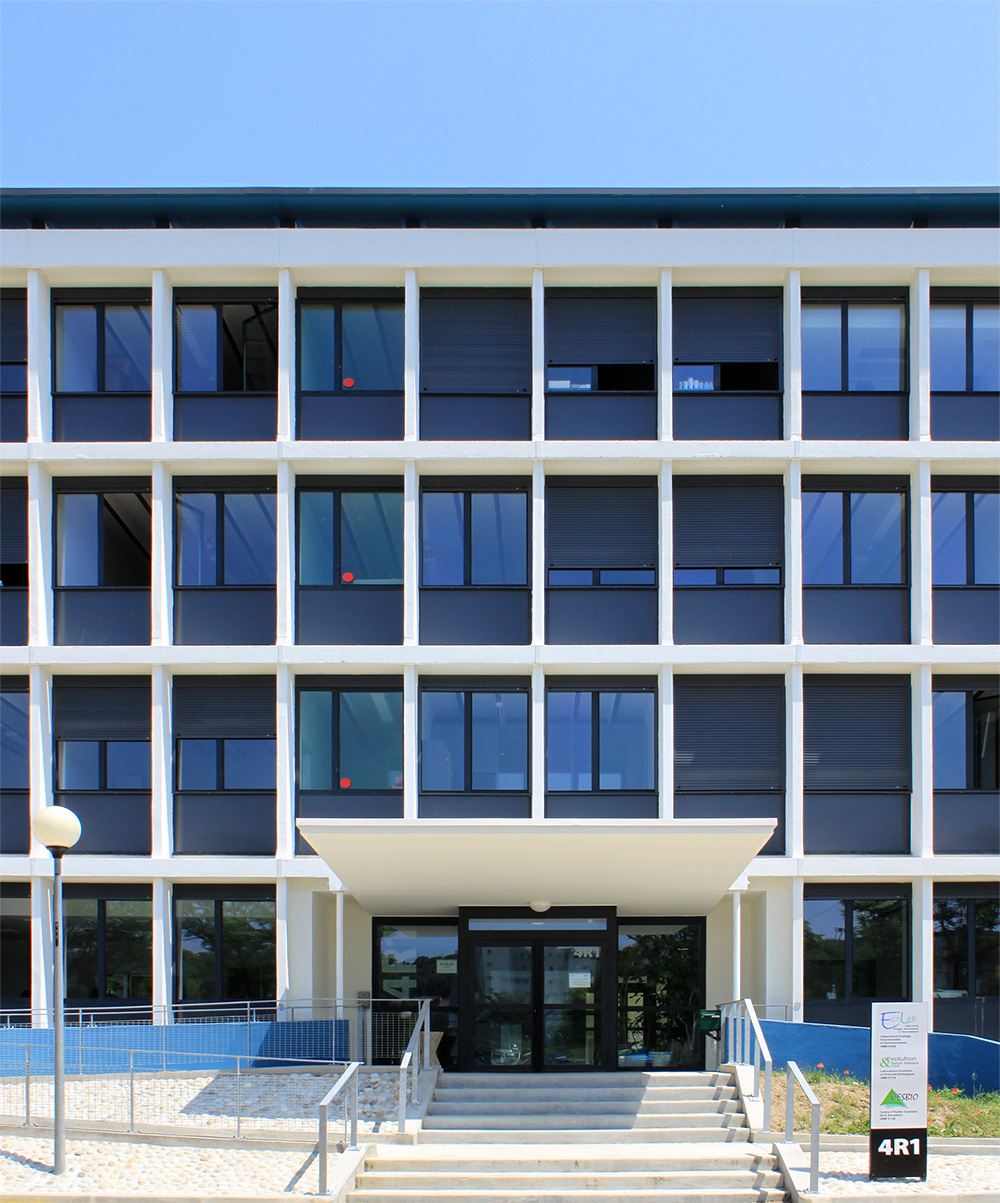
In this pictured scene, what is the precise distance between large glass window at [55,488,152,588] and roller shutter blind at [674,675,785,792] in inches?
338

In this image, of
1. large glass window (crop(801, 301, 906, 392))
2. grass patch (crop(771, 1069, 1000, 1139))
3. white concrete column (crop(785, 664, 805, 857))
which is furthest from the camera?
large glass window (crop(801, 301, 906, 392))

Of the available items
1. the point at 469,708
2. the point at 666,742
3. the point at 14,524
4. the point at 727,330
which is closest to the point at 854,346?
the point at 727,330

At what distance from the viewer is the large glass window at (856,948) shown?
1488cm

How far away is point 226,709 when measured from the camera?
15.5 meters

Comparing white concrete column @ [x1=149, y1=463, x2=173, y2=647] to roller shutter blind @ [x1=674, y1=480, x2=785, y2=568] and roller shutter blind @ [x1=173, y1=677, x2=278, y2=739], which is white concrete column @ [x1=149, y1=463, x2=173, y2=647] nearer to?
roller shutter blind @ [x1=173, y1=677, x2=278, y2=739]

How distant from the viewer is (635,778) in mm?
15195

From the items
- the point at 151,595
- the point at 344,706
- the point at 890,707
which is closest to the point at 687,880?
the point at 890,707

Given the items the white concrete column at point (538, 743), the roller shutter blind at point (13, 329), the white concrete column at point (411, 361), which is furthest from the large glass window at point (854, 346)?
the roller shutter blind at point (13, 329)

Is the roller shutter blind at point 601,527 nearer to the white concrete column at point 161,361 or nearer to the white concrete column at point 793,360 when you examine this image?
the white concrete column at point 793,360

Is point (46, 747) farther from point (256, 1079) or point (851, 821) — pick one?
point (851, 821)

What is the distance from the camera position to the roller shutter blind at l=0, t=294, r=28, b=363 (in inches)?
637

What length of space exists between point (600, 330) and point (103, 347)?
7.77m

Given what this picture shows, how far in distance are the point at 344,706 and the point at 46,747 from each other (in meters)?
4.40

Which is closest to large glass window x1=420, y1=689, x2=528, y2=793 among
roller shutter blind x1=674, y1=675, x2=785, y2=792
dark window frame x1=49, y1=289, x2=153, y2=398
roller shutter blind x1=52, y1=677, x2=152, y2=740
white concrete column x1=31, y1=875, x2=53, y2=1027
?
roller shutter blind x1=674, y1=675, x2=785, y2=792
